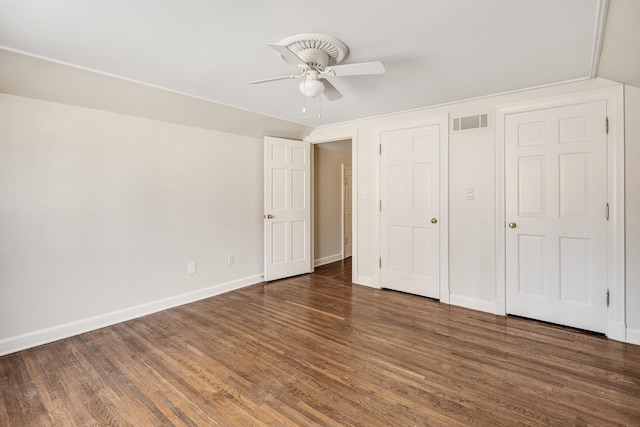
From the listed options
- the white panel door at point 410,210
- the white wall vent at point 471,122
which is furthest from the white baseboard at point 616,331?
the white wall vent at point 471,122

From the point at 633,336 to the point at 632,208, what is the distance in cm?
108

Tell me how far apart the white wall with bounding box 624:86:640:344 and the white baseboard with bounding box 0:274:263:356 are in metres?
4.13

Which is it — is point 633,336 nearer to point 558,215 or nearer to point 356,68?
point 558,215

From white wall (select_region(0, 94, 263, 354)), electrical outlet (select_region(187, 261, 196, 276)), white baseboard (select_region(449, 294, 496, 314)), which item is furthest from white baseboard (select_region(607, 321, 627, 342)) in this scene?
electrical outlet (select_region(187, 261, 196, 276))

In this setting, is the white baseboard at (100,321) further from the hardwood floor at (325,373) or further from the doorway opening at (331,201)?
the doorway opening at (331,201)

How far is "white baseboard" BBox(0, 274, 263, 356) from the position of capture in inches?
102

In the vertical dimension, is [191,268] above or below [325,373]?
above

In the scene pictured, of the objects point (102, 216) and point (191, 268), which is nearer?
point (102, 216)

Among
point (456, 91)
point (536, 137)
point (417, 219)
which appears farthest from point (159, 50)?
point (536, 137)

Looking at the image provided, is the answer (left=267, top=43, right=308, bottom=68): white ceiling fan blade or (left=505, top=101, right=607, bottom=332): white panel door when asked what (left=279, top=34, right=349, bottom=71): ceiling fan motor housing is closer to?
(left=267, top=43, right=308, bottom=68): white ceiling fan blade

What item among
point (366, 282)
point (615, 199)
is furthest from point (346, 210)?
point (615, 199)

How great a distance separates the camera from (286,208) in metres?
4.65

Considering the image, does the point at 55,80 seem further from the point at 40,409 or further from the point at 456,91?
the point at 456,91

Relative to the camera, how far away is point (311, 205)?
5.00 m
